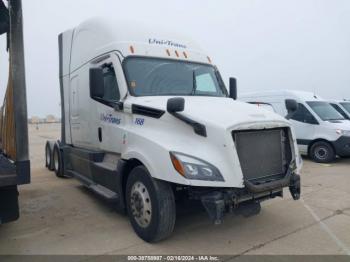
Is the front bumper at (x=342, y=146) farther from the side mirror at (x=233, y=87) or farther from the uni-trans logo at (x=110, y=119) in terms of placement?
the uni-trans logo at (x=110, y=119)

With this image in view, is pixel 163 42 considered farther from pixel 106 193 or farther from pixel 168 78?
pixel 106 193

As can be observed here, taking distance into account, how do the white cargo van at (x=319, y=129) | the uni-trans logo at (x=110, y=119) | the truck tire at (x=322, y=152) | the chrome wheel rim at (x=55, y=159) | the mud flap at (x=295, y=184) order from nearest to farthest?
the mud flap at (x=295, y=184) → the uni-trans logo at (x=110, y=119) → the chrome wheel rim at (x=55, y=159) → the white cargo van at (x=319, y=129) → the truck tire at (x=322, y=152)

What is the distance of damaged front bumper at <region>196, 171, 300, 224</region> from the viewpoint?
4172 millimetres

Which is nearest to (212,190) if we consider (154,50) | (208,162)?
(208,162)

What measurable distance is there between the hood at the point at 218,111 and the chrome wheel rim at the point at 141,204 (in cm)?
115

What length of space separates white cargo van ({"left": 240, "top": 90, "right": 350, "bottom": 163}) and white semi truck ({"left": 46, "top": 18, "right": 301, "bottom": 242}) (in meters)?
5.82

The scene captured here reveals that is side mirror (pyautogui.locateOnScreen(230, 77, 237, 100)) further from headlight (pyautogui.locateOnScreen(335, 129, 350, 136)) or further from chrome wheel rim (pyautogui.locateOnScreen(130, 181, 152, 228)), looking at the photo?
headlight (pyautogui.locateOnScreen(335, 129, 350, 136))

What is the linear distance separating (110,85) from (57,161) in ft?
14.0

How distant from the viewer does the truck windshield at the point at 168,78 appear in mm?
5535

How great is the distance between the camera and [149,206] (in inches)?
183

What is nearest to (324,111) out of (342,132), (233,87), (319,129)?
(319,129)

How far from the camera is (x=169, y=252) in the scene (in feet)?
14.4

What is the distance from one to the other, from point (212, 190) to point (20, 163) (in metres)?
2.44

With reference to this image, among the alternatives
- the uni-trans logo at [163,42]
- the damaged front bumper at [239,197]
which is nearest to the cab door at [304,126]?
the uni-trans logo at [163,42]
